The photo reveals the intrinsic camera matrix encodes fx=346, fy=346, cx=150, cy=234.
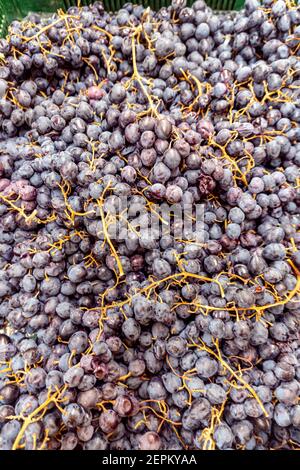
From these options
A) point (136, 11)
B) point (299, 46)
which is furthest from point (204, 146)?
point (136, 11)

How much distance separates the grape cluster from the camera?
988mm

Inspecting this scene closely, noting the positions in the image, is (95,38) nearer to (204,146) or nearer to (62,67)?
(62,67)

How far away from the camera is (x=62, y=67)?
1389 millimetres

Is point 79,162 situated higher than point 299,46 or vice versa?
point 299,46

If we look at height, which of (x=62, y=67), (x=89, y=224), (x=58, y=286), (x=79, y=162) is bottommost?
(x=58, y=286)

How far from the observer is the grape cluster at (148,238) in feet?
3.24

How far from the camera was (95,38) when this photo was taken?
139cm

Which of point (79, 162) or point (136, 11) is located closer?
point (79, 162)

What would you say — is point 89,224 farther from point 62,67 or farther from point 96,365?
point 62,67

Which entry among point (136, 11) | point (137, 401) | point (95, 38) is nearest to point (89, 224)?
point (137, 401)

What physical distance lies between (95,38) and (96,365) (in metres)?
1.23

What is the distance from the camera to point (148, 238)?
1055 mm
